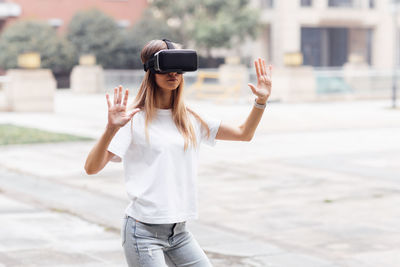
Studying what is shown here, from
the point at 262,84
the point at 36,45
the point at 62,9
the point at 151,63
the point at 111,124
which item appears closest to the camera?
the point at 111,124

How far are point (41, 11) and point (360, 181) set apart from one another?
127ft

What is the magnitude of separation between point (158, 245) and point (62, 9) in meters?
45.1

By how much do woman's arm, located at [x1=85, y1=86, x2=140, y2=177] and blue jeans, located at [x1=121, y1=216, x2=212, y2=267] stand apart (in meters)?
0.35

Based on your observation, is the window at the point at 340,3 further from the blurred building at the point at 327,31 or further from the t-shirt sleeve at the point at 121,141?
the t-shirt sleeve at the point at 121,141

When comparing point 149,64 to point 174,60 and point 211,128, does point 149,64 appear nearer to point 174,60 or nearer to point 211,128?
point 174,60

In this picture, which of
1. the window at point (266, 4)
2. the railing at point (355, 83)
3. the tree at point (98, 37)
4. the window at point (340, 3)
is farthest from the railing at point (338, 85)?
the window at point (340, 3)

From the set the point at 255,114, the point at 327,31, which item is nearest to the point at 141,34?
the point at 327,31

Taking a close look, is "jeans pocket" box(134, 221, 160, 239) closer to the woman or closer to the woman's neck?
the woman

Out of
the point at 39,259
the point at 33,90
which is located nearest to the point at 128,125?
the point at 39,259

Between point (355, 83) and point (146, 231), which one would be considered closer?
point (146, 231)

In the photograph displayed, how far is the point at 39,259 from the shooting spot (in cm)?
613

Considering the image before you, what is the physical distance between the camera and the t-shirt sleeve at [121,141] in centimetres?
342

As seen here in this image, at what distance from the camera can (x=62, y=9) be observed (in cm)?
4688

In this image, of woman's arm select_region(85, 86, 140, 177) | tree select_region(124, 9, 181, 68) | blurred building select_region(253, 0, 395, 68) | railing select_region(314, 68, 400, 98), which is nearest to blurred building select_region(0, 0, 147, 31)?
tree select_region(124, 9, 181, 68)
